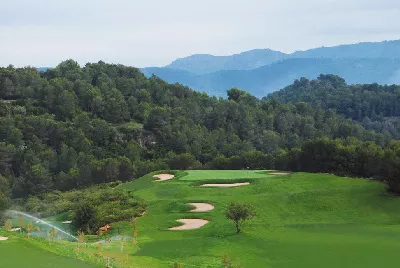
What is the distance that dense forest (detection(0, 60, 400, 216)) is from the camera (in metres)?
64.4

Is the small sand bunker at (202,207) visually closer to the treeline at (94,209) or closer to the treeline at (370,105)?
the treeline at (94,209)

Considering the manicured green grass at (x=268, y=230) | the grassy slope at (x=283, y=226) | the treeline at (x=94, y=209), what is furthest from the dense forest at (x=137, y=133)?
the treeline at (x=94, y=209)

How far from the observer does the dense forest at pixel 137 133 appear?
64.4 meters

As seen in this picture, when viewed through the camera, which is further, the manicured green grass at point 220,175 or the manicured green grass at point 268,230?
the manicured green grass at point 220,175

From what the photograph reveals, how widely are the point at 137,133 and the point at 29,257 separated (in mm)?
76361

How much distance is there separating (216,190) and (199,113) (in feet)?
223

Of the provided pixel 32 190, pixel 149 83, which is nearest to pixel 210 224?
pixel 32 190

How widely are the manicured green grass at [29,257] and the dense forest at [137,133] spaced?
26061mm

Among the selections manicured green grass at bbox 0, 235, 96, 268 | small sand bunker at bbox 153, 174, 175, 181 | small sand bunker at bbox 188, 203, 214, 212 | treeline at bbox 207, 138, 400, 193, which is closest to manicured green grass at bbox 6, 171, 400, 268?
manicured green grass at bbox 0, 235, 96, 268

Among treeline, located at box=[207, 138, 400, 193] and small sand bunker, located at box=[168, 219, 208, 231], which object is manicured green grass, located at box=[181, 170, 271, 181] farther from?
small sand bunker, located at box=[168, 219, 208, 231]

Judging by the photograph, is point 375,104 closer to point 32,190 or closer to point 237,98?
point 237,98

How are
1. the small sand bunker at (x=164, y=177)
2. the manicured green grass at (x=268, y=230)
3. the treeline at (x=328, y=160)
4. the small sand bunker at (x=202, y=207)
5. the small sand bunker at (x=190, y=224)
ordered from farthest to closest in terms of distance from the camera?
the small sand bunker at (x=164, y=177) → the treeline at (x=328, y=160) → the small sand bunker at (x=202, y=207) → the small sand bunker at (x=190, y=224) → the manicured green grass at (x=268, y=230)

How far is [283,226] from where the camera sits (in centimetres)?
3203

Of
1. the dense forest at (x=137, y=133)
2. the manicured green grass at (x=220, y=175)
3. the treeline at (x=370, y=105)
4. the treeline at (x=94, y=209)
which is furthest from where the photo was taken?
the treeline at (x=370, y=105)
